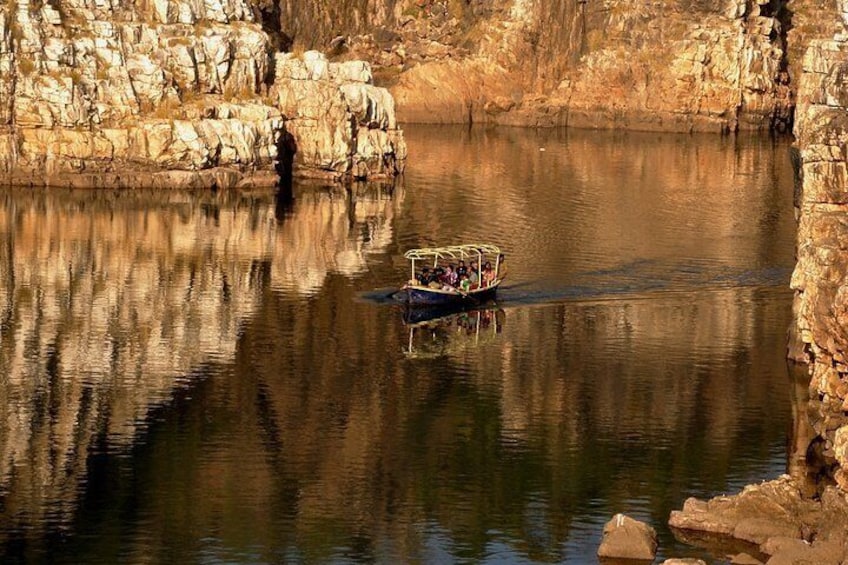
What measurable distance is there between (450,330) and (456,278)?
6542 mm

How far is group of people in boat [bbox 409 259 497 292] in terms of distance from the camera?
4109 inches

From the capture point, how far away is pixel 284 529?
2515 inches

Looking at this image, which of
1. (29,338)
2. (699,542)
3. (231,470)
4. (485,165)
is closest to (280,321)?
(29,338)

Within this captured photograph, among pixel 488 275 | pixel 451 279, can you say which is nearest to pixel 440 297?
pixel 451 279

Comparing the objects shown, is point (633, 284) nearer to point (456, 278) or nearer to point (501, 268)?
point (501, 268)

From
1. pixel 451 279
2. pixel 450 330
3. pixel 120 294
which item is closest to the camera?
pixel 450 330

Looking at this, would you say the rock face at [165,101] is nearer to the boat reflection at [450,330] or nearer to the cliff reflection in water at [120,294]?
→ the cliff reflection in water at [120,294]

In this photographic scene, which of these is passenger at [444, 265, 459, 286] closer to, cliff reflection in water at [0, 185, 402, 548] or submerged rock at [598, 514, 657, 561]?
cliff reflection in water at [0, 185, 402, 548]

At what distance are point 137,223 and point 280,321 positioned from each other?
38146 millimetres

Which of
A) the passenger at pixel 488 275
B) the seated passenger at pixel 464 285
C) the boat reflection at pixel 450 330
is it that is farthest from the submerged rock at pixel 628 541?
the passenger at pixel 488 275

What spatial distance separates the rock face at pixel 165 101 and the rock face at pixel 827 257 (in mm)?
78375

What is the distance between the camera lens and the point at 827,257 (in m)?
67.8

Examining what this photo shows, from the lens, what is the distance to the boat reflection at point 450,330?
94688 millimetres

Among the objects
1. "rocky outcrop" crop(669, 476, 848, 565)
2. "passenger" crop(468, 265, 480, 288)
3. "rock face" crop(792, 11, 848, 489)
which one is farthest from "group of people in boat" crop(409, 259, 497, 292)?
"rocky outcrop" crop(669, 476, 848, 565)
